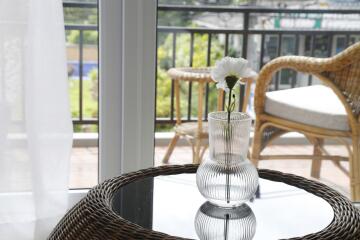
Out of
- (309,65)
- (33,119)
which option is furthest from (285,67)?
(33,119)

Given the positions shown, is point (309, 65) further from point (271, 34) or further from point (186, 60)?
point (186, 60)

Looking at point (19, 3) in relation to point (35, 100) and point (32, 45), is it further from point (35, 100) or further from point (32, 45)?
point (35, 100)

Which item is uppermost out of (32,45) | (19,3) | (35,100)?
(19,3)

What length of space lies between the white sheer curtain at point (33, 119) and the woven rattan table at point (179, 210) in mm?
409

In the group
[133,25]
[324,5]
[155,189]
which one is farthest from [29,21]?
[324,5]

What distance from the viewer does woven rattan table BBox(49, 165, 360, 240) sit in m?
1.24

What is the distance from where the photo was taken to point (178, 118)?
3.12 m

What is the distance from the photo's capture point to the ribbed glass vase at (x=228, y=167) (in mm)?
1337

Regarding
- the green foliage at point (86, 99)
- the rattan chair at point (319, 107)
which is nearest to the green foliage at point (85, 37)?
the green foliage at point (86, 99)

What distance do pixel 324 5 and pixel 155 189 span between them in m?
1.91

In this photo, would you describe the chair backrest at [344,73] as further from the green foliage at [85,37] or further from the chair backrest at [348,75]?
the green foliage at [85,37]

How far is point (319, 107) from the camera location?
8.09 ft

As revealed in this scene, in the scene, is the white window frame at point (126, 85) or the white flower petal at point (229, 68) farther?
the white window frame at point (126, 85)

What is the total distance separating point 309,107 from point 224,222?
1297 millimetres
